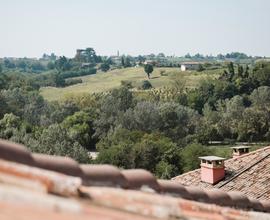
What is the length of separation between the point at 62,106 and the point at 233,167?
181 ft

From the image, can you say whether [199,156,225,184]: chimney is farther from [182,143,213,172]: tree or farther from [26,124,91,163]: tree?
[182,143,213,172]: tree

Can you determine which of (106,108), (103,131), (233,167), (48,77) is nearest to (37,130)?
(103,131)

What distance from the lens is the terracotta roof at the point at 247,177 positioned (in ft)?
41.1

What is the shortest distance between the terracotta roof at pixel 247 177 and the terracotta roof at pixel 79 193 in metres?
8.97

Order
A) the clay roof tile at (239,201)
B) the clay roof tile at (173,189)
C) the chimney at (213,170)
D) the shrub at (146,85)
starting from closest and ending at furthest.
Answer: the clay roof tile at (173,189) < the clay roof tile at (239,201) < the chimney at (213,170) < the shrub at (146,85)

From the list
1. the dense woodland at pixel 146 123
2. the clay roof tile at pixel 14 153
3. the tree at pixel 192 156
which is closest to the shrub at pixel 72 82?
the dense woodland at pixel 146 123

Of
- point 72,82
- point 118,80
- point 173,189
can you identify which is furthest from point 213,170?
point 72,82

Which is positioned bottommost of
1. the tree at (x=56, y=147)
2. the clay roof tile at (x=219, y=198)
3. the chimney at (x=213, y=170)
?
the tree at (x=56, y=147)

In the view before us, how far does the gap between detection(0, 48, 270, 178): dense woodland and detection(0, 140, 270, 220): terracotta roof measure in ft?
104

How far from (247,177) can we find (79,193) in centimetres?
1175

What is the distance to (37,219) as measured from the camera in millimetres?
1763

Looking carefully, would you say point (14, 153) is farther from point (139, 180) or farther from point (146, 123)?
point (146, 123)

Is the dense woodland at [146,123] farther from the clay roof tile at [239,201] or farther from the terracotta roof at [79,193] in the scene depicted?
the terracotta roof at [79,193]

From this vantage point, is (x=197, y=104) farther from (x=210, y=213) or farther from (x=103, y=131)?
(x=210, y=213)
